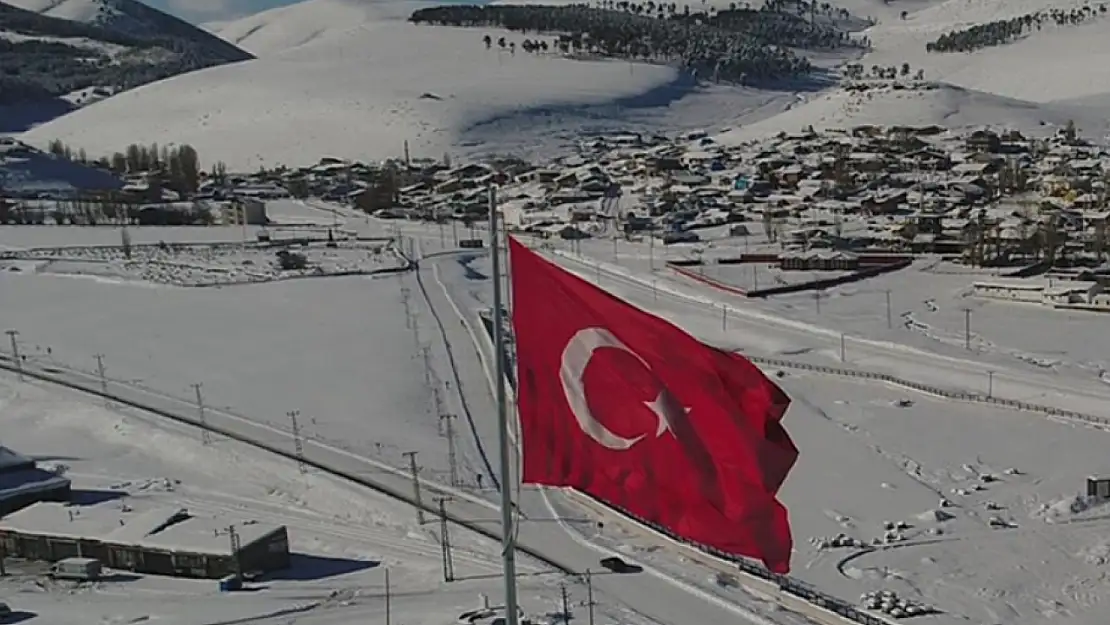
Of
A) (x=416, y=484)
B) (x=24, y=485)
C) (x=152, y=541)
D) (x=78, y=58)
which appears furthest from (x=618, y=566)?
(x=78, y=58)

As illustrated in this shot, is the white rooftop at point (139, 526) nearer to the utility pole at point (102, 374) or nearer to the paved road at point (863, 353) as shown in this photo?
the utility pole at point (102, 374)

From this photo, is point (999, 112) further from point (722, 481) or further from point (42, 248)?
point (722, 481)

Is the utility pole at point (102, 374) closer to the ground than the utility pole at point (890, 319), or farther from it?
farther from it

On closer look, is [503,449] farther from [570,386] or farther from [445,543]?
[445,543]

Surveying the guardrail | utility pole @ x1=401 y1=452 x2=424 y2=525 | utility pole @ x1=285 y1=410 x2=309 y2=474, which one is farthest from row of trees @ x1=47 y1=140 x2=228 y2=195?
utility pole @ x1=401 y1=452 x2=424 y2=525

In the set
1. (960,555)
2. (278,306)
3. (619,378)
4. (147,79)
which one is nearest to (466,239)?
(278,306)

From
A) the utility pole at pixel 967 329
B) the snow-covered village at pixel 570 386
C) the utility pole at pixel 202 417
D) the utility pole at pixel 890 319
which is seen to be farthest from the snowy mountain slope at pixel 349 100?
the utility pole at pixel 202 417
